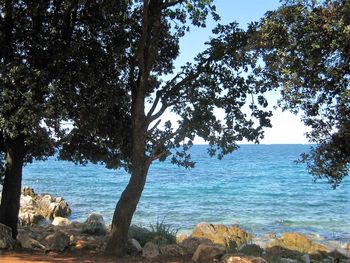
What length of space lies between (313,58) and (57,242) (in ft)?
25.8

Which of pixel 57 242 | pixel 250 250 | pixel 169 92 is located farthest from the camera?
pixel 250 250

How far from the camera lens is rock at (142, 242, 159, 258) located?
1145 centimetres

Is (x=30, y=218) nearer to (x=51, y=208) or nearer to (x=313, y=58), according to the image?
(x=51, y=208)

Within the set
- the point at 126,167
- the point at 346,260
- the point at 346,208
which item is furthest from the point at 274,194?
the point at 126,167

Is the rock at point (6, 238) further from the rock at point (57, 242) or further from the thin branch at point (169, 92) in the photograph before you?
the thin branch at point (169, 92)

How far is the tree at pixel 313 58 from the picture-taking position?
25.4 feet

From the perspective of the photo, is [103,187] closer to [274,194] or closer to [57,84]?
[274,194]

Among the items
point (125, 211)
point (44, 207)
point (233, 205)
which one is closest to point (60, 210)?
point (44, 207)

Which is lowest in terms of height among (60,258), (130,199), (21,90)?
(60,258)

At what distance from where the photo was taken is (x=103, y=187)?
1720 inches

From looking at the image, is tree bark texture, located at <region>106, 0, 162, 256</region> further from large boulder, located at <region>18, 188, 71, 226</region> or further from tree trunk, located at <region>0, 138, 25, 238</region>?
large boulder, located at <region>18, 188, 71, 226</region>

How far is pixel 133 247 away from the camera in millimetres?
12031

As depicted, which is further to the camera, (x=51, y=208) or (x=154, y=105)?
(x=51, y=208)

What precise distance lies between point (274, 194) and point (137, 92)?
97.9 ft
